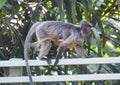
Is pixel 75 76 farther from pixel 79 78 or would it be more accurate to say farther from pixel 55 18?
pixel 55 18

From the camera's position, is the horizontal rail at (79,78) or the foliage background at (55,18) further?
the foliage background at (55,18)

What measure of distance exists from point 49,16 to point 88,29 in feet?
2.09

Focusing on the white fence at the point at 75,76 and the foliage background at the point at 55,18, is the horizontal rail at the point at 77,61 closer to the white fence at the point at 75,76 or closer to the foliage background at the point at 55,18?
the white fence at the point at 75,76

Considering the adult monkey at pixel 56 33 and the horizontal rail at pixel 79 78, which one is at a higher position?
the adult monkey at pixel 56 33

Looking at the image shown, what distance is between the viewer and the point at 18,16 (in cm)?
242

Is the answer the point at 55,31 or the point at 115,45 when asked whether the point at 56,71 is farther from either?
the point at 55,31

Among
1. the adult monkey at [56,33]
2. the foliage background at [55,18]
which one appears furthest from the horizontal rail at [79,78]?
the foliage background at [55,18]

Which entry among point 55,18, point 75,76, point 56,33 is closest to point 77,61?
point 75,76

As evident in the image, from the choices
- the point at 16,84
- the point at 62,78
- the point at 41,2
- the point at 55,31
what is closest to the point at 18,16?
the point at 41,2

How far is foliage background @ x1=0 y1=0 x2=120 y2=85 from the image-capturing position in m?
2.26

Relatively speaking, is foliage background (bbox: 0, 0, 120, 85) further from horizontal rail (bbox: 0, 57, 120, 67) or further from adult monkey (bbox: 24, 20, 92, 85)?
horizontal rail (bbox: 0, 57, 120, 67)

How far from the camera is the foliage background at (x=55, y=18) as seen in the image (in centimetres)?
226

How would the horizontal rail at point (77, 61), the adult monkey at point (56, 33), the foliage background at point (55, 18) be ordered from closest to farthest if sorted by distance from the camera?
the horizontal rail at point (77, 61) → the adult monkey at point (56, 33) → the foliage background at point (55, 18)

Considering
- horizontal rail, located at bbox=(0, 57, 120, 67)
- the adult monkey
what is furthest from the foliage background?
horizontal rail, located at bbox=(0, 57, 120, 67)
